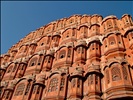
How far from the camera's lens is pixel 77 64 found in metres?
20.5

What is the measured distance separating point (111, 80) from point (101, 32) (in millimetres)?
8956

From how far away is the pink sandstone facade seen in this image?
1683 centimetres

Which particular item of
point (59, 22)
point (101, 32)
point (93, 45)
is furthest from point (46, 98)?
point (59, 22)

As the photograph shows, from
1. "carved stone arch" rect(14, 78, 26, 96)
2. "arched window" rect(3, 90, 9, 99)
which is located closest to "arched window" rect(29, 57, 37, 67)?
A: "carved stone arch" rect(14, 78, 26, 96)

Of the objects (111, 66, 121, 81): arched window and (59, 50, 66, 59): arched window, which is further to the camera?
(59, 50, 66, 59): arched window

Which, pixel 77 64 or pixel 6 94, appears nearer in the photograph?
pixel 77 64

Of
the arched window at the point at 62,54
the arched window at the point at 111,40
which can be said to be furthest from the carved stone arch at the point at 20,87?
the arched window at the point at 111,40

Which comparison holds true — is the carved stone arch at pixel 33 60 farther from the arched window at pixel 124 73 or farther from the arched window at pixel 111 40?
the arched window at pixel 124 73

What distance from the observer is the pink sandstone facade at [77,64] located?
663 inches

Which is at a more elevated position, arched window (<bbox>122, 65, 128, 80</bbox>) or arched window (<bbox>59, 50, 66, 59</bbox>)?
arched window (<bbox>59, 50, 66, 59</bbox>)

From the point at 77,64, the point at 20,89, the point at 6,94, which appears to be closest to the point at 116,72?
the point at 77,64

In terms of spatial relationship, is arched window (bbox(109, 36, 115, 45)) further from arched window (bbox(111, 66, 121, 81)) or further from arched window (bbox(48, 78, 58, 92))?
arched window (bbox(48, 78, 58, 92))

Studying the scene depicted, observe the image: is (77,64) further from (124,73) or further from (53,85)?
(124,73)

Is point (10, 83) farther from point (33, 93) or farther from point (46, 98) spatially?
point (46, 98)
